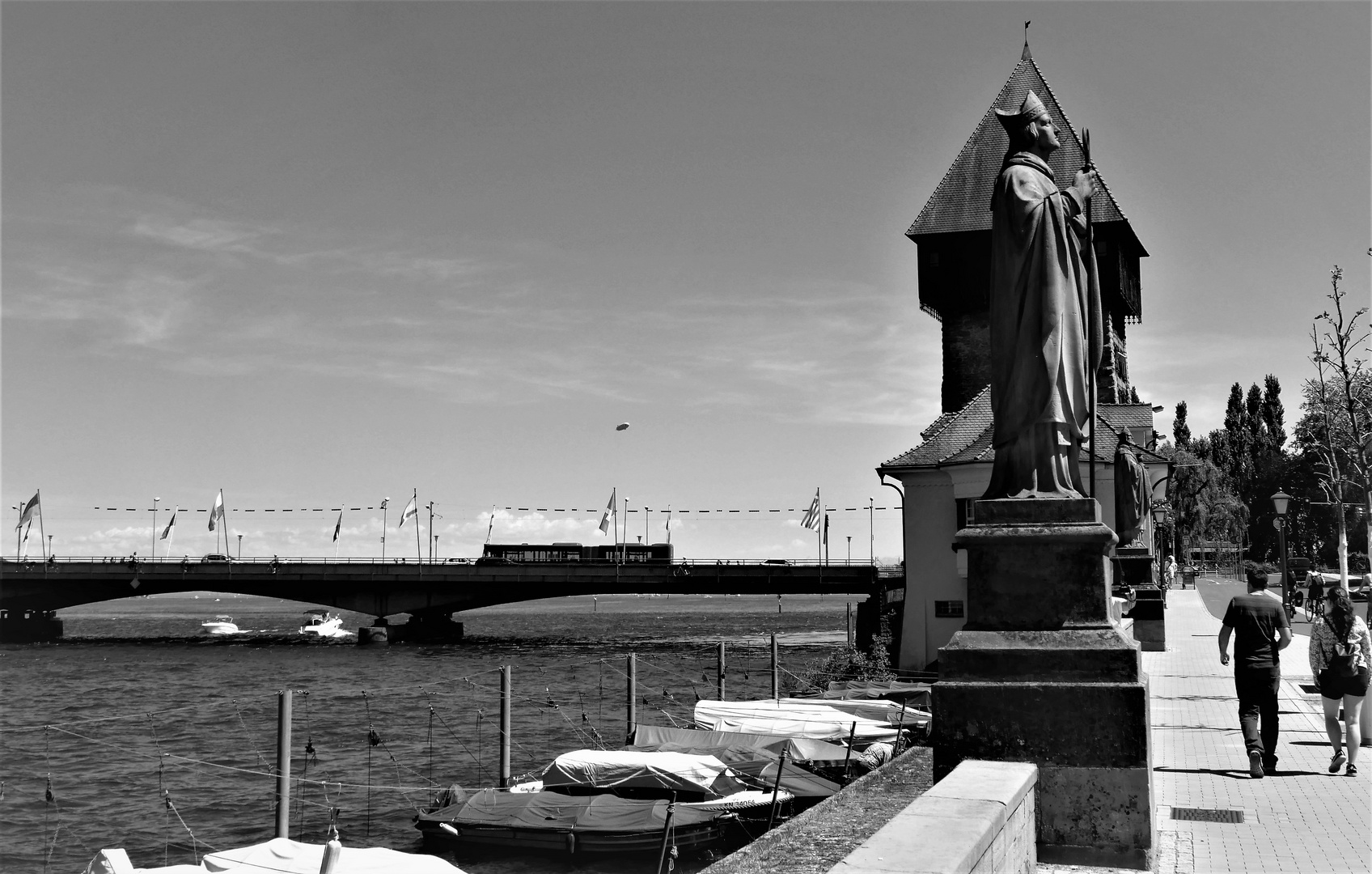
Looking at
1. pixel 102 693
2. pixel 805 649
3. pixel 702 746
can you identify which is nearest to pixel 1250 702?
pixel 702 746

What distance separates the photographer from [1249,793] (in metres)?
11.4

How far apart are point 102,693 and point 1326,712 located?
5283 cm

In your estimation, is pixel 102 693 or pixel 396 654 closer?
pixel 102 693

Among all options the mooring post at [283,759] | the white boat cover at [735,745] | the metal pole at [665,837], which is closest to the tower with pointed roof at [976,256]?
the white boat cover at [735,745]

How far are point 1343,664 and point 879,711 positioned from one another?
18.3 m

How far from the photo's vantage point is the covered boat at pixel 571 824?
67.8 feet

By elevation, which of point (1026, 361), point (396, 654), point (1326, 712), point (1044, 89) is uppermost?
point (1044, 89)

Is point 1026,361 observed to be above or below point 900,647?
above

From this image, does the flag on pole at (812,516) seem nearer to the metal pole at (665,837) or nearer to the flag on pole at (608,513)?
the flag on pole at (608,513)

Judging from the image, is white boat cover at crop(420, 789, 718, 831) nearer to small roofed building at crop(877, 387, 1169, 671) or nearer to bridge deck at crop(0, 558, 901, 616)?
small roofed building at crop(877, 387, 1169, 671)

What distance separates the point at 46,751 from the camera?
118 feet

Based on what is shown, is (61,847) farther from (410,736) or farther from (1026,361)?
(1026,361)

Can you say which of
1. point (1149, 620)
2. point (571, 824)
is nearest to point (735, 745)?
point (571, 824)

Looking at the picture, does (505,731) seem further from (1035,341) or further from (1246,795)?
(1035,341)
